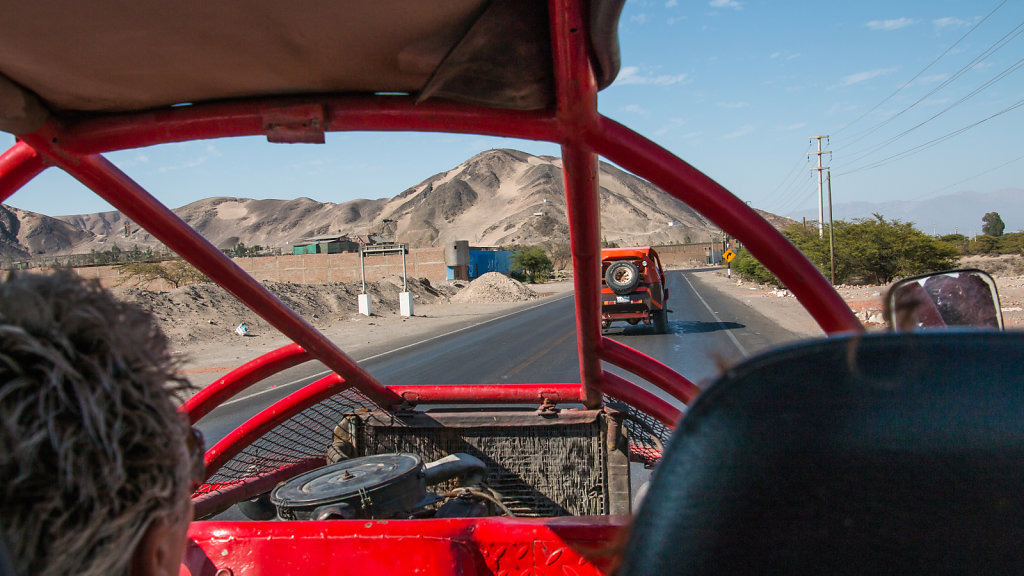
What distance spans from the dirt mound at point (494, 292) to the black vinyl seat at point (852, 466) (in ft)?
133

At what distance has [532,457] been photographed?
3.14 metres

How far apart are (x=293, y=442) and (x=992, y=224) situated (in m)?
127

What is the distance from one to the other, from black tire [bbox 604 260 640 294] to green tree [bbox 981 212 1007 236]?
110184mm

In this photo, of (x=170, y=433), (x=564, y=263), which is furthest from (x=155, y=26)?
(x=564, y=263)

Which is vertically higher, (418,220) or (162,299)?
(418,220)

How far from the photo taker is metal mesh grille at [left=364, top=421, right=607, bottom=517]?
10.0 ft

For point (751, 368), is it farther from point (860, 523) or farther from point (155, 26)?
point (155, 26)

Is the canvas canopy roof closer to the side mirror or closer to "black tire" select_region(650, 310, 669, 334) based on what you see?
the side mirror

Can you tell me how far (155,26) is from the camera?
49.6 inches

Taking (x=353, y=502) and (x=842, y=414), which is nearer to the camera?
(x=842, y=414)

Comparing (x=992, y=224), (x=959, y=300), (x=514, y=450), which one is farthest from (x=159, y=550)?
(x=992, y=224)

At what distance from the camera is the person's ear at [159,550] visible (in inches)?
26.5

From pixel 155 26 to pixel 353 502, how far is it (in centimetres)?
169

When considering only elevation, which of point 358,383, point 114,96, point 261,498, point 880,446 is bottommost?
point 261,498
